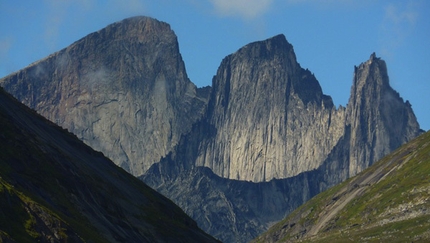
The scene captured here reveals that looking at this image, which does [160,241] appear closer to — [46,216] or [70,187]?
[70,187]

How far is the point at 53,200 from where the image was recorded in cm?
15250

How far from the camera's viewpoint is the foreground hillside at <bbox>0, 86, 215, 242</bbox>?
11988 cm

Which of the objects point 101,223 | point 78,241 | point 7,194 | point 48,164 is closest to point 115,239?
point 101,223

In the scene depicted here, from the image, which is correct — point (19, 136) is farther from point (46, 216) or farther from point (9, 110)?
point (46, 216)

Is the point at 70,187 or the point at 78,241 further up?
the point at 70,187

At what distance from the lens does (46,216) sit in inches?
4897

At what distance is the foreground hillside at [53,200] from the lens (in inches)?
4719

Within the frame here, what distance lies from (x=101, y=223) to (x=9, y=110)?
40.5 meters

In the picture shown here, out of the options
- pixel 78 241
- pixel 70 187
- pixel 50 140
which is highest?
pixel 50 140

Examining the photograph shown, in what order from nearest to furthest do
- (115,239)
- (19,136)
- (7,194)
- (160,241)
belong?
(7,194) < (115,239) < (19,136) < (160,241)

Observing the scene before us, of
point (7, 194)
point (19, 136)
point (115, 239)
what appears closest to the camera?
point (7, 194)

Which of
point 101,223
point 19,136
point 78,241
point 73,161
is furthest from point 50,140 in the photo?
point 78,241

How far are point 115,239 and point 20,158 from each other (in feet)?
67.5

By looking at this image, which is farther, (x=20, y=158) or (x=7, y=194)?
(x=20, y=158)
